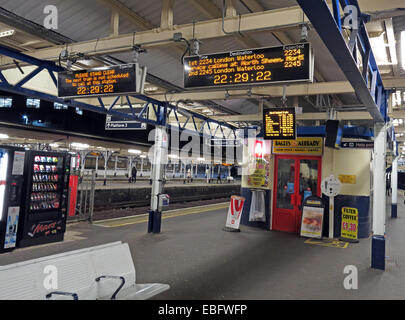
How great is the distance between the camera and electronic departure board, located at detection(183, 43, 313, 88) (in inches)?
172

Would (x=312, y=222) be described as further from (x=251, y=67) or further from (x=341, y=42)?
(x=341, y=42)

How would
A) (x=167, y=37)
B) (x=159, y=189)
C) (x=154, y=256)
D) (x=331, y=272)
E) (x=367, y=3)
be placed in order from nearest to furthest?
(x=367, y=3), (x=167, y=37), (x=331, y=272), (x=154, y=256), (x=159, y=189)

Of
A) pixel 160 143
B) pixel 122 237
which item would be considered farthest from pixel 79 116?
pixel 122 237

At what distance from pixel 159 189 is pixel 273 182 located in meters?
3.83

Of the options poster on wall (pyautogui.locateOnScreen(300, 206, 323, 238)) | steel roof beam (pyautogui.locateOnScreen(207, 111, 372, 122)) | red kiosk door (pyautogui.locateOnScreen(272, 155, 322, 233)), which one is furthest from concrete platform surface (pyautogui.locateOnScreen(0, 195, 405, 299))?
steel roof beam (pyautogui.locateOnScreen(207, 111, 372, 122))

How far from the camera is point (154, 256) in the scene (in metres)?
6.80

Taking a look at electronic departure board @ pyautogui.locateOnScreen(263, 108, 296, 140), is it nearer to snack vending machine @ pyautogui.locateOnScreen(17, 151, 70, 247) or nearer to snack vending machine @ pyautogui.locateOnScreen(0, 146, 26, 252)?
snack vending machine @ pyautogui.locateOnScreen(17, 151, 70, 247)

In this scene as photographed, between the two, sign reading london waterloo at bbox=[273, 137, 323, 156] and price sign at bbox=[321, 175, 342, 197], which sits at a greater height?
sign reading london waterloo at bbox=[273, 137, 323, 156]

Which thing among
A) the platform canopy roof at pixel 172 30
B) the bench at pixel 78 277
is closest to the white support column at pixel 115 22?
the platform canopy roof at pixel 172 30

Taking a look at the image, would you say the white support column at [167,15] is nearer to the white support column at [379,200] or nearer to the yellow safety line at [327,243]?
the white support column at [379,200]

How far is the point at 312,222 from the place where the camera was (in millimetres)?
9398

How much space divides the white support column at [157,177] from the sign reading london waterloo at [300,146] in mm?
3785

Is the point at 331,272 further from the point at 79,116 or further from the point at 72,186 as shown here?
the point at 79,116

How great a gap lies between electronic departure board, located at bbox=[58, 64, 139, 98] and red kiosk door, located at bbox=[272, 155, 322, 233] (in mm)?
6569
